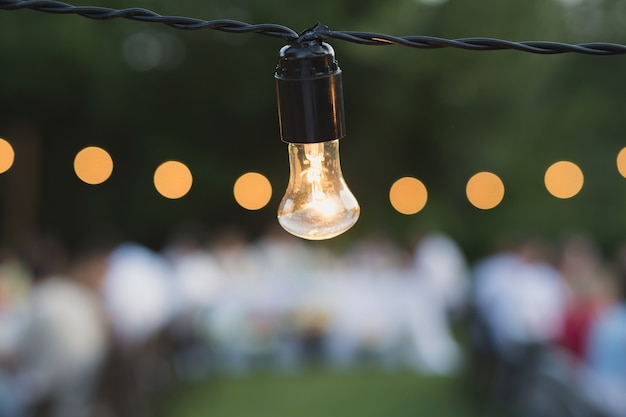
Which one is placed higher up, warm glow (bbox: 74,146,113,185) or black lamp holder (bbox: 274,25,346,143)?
warm glow (bbox: 74,146,113,185)

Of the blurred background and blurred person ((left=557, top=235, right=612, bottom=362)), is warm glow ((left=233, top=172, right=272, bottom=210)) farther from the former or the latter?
blurred person ((left=557, top=235, right=612, bottom=362))

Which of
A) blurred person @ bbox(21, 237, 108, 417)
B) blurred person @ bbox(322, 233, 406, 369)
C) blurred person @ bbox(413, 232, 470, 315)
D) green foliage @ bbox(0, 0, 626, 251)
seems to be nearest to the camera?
blurred person @ bbox(21, 237, 108, 417)

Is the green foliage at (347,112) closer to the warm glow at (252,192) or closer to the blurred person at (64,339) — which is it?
the warm glow at (252,192)

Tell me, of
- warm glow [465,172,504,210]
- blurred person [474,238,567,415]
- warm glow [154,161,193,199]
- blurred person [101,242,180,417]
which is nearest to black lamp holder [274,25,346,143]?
blurred person [101,242,180,417]

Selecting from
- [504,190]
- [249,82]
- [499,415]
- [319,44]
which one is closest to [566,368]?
[499,415]

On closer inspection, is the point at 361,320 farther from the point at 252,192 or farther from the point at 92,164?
the point at 92,164

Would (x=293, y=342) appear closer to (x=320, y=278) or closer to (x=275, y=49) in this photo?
(x=320, y=278)

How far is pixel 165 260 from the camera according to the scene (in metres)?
7.70

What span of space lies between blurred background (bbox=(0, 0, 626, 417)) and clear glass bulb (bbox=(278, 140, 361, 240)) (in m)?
2.66

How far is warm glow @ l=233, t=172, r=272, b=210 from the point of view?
25.3 ft

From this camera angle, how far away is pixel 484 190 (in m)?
12.6

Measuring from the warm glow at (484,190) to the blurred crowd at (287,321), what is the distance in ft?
7.57

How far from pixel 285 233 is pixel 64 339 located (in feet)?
16.7

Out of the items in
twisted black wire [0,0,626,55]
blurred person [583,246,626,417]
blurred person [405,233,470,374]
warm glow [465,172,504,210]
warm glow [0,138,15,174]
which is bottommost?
blurred person [405,233,470,374]
